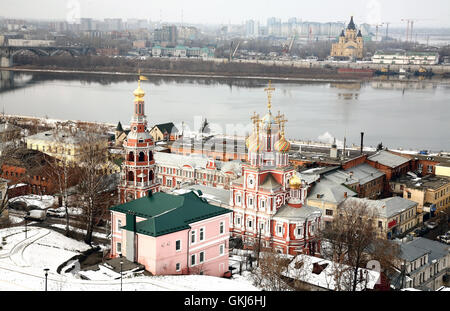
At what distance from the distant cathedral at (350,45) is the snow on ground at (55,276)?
2948 centimetres

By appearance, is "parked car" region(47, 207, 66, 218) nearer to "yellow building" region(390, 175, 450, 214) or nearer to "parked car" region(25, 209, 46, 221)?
"parked car" region(25, 209, 46, 221)

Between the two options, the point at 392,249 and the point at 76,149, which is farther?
the point at 76,149

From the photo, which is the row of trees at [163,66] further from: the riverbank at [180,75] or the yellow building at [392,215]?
the yellow building at [392,215]

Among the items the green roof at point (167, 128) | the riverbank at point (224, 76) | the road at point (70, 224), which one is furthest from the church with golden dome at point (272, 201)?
the riverbank at point (224, 76)

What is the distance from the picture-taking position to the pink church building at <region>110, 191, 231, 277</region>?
402 cm

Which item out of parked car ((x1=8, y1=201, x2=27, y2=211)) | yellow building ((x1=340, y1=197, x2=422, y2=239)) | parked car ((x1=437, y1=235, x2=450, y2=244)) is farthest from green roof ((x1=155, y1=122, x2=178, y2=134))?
parked car ((x1=437, y1=235, x2=450, y2=244))

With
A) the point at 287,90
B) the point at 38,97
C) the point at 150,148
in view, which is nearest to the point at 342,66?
the point at 287,90

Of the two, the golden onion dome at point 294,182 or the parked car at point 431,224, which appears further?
the parked car at point 431,224

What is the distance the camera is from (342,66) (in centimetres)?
2917

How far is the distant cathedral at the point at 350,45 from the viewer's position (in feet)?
107

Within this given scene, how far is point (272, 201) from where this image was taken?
5.19 m

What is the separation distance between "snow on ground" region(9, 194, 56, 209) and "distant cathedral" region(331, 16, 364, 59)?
1096 inches
